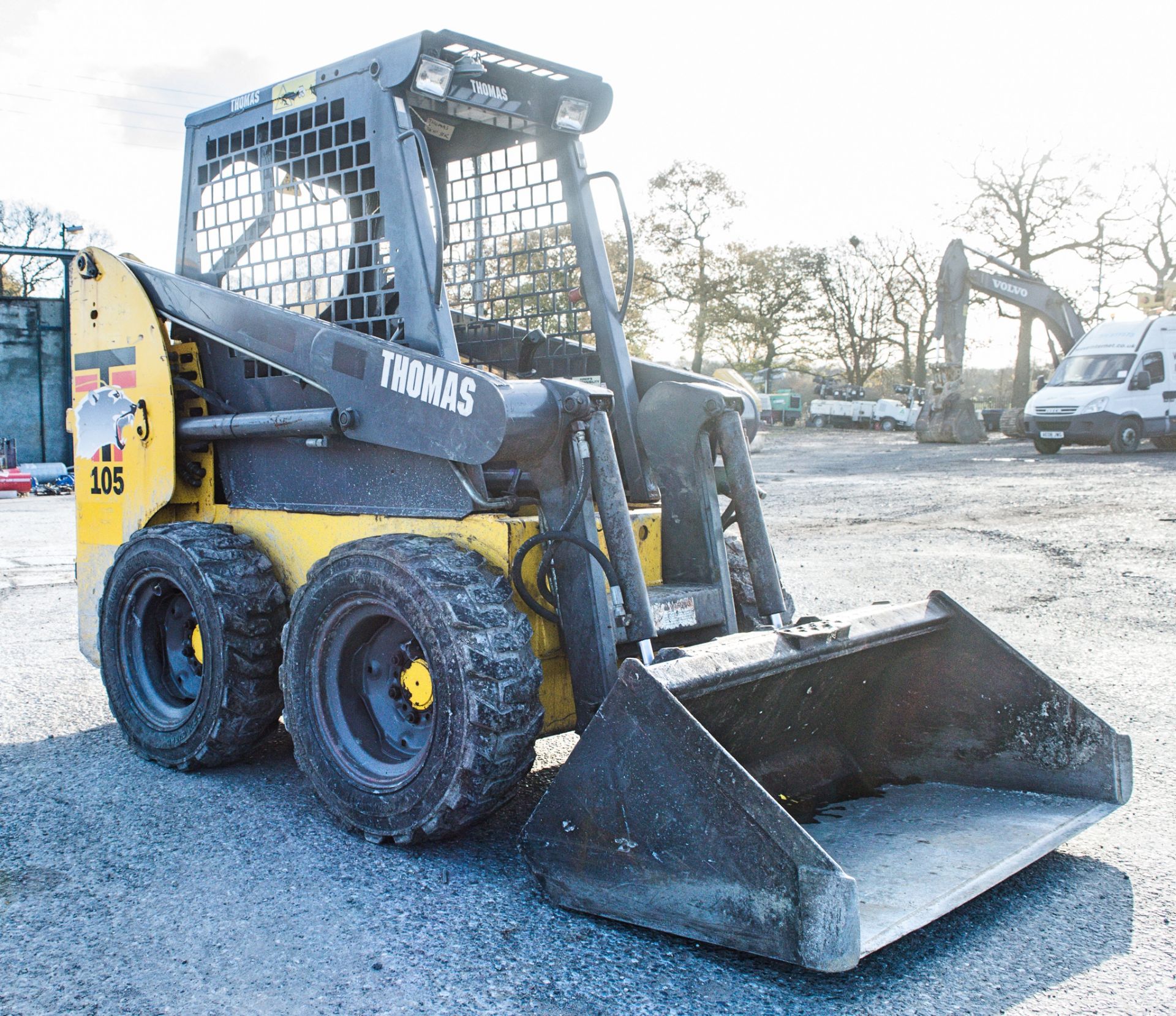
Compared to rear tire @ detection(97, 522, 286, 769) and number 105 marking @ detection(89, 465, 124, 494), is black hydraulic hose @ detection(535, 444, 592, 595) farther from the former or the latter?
number 105 marking @ detection(89, 465, 124, 494)

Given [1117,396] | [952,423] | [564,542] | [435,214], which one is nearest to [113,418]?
[435,214]

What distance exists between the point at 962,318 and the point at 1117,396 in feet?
25.4

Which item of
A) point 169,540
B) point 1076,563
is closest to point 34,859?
point 169,540

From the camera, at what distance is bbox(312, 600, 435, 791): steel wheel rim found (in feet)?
12.4

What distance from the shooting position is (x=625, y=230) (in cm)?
459

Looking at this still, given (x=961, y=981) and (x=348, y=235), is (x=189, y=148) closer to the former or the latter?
(x=348, y=235)

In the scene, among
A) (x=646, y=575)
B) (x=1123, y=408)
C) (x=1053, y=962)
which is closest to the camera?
(x=1053, y=962)

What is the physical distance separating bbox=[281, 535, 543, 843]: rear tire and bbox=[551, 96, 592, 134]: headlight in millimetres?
2067

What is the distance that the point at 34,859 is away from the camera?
11.8 ft

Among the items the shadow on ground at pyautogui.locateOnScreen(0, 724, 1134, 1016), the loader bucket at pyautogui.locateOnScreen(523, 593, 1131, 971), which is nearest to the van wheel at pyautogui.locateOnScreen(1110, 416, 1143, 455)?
the loader bucket at pyautogui.locateOnScreen(523, 593, 1131, 971)

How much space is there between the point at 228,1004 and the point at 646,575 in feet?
7.16

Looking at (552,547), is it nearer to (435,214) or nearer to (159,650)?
(435,214)

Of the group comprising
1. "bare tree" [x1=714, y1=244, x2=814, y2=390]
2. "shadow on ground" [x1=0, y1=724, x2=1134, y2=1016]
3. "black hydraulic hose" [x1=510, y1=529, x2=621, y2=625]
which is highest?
"bare tree" [x1=714, y1=244, x2=814, y2=390]

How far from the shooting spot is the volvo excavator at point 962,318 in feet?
94.4
